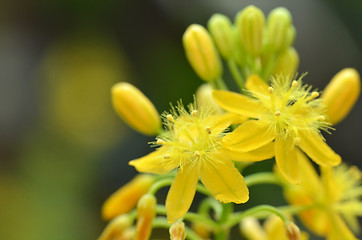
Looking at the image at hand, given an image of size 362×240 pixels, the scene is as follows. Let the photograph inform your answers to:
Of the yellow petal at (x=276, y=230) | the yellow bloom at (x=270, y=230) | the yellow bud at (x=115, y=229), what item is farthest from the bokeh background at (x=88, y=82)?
the yellow bud at (x=115, y=229)

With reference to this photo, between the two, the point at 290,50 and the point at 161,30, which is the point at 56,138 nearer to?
the point at 161,30

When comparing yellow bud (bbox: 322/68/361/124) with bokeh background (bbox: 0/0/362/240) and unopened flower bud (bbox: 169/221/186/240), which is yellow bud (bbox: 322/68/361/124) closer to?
unopened flower bud (bbox: 169/221/186/240)

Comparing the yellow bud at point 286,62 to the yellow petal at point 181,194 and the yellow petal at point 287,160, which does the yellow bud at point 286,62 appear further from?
the yellow petal at point 181,194

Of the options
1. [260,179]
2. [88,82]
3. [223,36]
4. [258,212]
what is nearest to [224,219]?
[258,212]

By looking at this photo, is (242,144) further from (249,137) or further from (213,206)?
(213,206)

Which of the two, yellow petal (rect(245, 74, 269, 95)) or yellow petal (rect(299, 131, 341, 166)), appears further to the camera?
yellow petal (rect(245, 74, 269, 95))

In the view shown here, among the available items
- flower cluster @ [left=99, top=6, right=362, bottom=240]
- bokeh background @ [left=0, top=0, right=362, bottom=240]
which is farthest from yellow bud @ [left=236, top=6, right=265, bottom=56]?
bokeh background @ [left=0, top=0, right=362, bottom=240]

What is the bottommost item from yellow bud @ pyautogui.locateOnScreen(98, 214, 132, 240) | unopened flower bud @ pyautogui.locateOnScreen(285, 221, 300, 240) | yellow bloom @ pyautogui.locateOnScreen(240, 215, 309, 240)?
yellow bloom @ pyautogui.locateOnScreen(240, 215, 309, 240)
